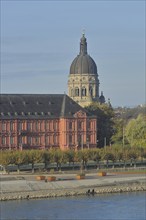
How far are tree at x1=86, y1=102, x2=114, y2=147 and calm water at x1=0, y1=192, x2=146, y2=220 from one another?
143 feet

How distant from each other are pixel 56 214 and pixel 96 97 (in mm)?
81443

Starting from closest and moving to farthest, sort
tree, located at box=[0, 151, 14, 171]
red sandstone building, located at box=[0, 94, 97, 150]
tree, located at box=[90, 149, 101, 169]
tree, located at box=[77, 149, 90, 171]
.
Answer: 1. tree, located at box=[0, 151, 14, 171]
2. tree, located at box=[77, 149, 90, 171]
3. tree, located at box=[90, 149, 101, 169]
4. red sandstone building, located at box=[0, 94, 97, 150]

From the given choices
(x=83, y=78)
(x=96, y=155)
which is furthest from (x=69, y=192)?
(x=83, y=78)

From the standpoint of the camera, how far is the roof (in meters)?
104

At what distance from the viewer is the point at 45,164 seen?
8819 cm

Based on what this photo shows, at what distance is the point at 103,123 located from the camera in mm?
116375

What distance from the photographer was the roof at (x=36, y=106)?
4081 inches

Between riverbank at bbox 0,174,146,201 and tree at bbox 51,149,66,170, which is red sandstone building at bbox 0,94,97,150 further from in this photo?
riverbank at bbox 0,174,146,201

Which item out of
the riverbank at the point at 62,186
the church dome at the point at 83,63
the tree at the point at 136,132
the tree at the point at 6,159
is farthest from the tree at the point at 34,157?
the church dome at the point at 83,63

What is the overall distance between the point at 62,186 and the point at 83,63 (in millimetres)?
66296

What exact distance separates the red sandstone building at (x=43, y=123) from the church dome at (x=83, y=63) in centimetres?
3024

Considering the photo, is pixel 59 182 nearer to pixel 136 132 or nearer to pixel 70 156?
pixel 70 156

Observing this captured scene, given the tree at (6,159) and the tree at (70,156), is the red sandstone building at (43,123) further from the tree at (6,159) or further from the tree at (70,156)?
the tree at (6,159)

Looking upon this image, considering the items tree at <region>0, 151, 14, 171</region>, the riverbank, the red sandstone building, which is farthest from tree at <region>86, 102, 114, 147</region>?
the riverbank
